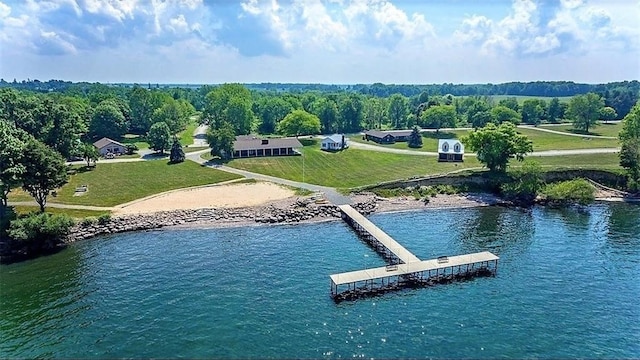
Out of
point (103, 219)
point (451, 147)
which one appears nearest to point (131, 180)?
point (103, 219)

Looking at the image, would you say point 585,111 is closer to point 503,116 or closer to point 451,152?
point 503,116

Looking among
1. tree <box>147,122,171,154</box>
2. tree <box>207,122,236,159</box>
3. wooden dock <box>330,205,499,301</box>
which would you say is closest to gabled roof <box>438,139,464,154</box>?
tree <box>207,122,236,159</box>

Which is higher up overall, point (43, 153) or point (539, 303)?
point (43, 153)

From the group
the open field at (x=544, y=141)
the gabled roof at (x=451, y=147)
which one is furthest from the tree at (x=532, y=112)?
the gabled roof at (x=451, y=147)

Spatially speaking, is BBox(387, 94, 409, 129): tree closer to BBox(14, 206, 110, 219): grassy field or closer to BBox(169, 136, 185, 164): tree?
BBox(169, 136, 185, 164): tree

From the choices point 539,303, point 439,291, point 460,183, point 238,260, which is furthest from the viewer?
point 460,183

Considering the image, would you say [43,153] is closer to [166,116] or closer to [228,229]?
[228,229]

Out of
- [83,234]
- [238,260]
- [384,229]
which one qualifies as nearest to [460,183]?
[384,229]
